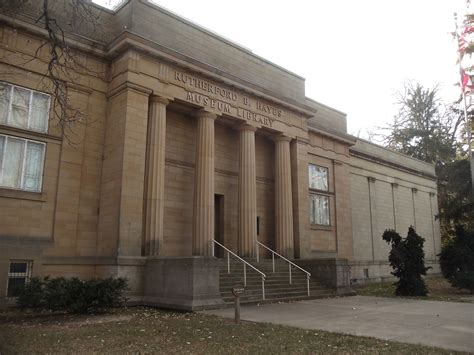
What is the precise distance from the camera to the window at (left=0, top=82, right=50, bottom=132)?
1394 centimetres

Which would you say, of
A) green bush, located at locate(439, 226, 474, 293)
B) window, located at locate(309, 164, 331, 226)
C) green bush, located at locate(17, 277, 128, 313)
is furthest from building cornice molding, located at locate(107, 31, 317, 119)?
green bush, located at locate(439, 226, 474, 293)

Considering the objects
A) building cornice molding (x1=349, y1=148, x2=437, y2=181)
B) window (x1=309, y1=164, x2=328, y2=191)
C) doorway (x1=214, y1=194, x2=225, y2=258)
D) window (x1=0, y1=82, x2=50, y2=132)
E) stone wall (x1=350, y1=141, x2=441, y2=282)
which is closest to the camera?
window (x1=0, y1=82, x2=50, y2=132)

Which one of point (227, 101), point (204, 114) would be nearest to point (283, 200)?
point (227, 101)

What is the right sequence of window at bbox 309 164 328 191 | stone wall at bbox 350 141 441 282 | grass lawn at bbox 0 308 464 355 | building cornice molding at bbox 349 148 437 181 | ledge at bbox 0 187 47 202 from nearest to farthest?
1. grass lawn at bbox 0 308 464 355
2. ledge at bbox 0 187 47 202
3. window at bbox 309 164 328 191
4. stone wall at bbox 350 141 441 282
5. building cornice molding at bbox 349 148 437 181

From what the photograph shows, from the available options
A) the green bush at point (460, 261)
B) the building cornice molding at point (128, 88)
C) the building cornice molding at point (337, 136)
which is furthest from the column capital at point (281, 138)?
the green bush at point (460, 261)

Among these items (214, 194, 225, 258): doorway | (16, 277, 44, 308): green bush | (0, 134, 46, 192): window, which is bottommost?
(16, 277, 44, 308): green bush

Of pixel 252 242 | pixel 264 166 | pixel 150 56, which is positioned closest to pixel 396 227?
pixel 264 166

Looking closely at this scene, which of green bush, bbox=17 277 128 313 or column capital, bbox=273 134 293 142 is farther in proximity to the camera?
column capital, bbox=273 134 293 142

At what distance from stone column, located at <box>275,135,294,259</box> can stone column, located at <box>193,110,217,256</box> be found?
4720mm

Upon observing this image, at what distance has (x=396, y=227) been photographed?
31875 millimetres

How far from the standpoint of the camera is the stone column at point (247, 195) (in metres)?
19.0

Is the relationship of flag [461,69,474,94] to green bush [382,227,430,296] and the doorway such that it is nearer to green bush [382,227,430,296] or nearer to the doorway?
green bush [382,227,430,296]

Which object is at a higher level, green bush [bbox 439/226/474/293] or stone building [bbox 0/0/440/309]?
stone building [bbox 0/0/440/309]

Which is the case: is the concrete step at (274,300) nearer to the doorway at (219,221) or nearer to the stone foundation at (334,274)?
the stone foundation at (334,274)
